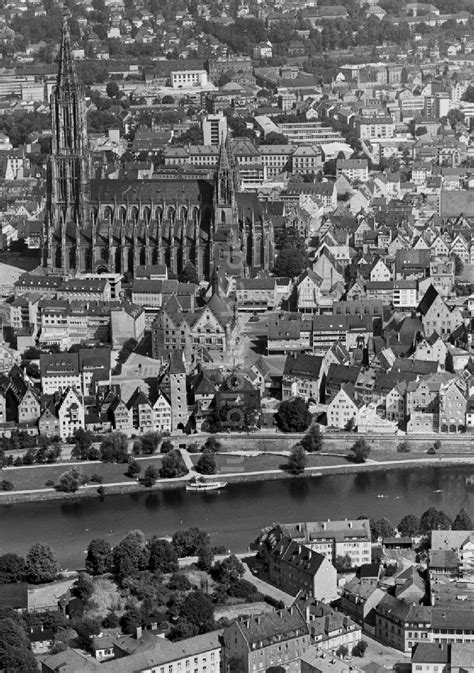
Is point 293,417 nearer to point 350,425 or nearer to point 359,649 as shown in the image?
A: point 350,425

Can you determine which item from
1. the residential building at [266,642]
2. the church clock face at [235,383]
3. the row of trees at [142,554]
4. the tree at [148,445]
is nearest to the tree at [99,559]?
the row of trees at [142,554]

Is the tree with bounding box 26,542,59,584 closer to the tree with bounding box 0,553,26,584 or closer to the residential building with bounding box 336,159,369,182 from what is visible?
the tree with bounding box 0,553,26,584

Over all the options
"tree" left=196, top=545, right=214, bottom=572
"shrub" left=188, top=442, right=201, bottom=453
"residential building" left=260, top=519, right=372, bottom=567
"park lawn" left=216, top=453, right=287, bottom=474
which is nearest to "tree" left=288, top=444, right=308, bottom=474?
"park lawn" left=216, top=453, right=287, bottom=474

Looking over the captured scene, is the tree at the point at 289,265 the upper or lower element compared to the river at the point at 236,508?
upper

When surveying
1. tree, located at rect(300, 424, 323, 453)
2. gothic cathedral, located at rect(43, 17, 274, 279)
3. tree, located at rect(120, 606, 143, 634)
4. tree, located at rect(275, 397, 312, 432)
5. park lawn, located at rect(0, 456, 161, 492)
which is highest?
gothic cathedral, located at rect(43, 17, 274, 279)

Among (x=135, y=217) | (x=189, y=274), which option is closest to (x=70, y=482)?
(x=189, y=274)

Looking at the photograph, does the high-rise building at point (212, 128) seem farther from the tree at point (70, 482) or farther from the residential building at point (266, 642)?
the residential building at point (266, 642)
